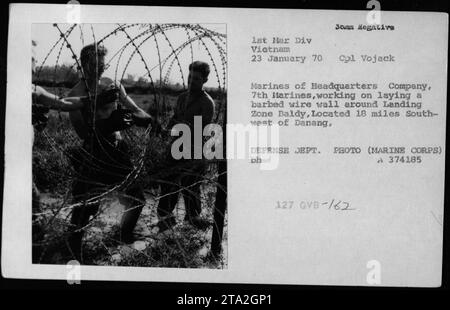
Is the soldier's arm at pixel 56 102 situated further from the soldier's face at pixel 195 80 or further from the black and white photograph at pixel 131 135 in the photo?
the soldier's face at pixel 195 80

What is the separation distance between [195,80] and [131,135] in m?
0.21

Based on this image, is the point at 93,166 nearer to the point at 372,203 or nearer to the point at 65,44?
the point at 65,44

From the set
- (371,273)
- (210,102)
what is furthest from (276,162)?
(371,273)

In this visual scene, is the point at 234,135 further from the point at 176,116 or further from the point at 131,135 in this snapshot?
the point at 131,135

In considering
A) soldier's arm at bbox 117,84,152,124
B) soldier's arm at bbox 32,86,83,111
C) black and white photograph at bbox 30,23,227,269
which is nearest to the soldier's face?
black and white photograph at bbox 30,23,227,269

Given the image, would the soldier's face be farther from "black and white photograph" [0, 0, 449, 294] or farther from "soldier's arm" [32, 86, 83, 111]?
"soldier's arm" [32, 86, 83, 111]

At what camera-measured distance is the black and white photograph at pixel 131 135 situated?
126cm

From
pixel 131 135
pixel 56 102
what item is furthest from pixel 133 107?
pixel 56 102

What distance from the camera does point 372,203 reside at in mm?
1272

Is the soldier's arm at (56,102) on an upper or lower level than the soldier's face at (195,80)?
lower

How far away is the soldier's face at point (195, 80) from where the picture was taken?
4.15ft

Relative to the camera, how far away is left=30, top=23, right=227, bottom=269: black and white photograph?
126 centimetres

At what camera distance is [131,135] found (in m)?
1.27

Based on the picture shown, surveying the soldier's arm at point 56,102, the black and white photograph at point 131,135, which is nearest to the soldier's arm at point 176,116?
the black and white photograph at point 131,135
